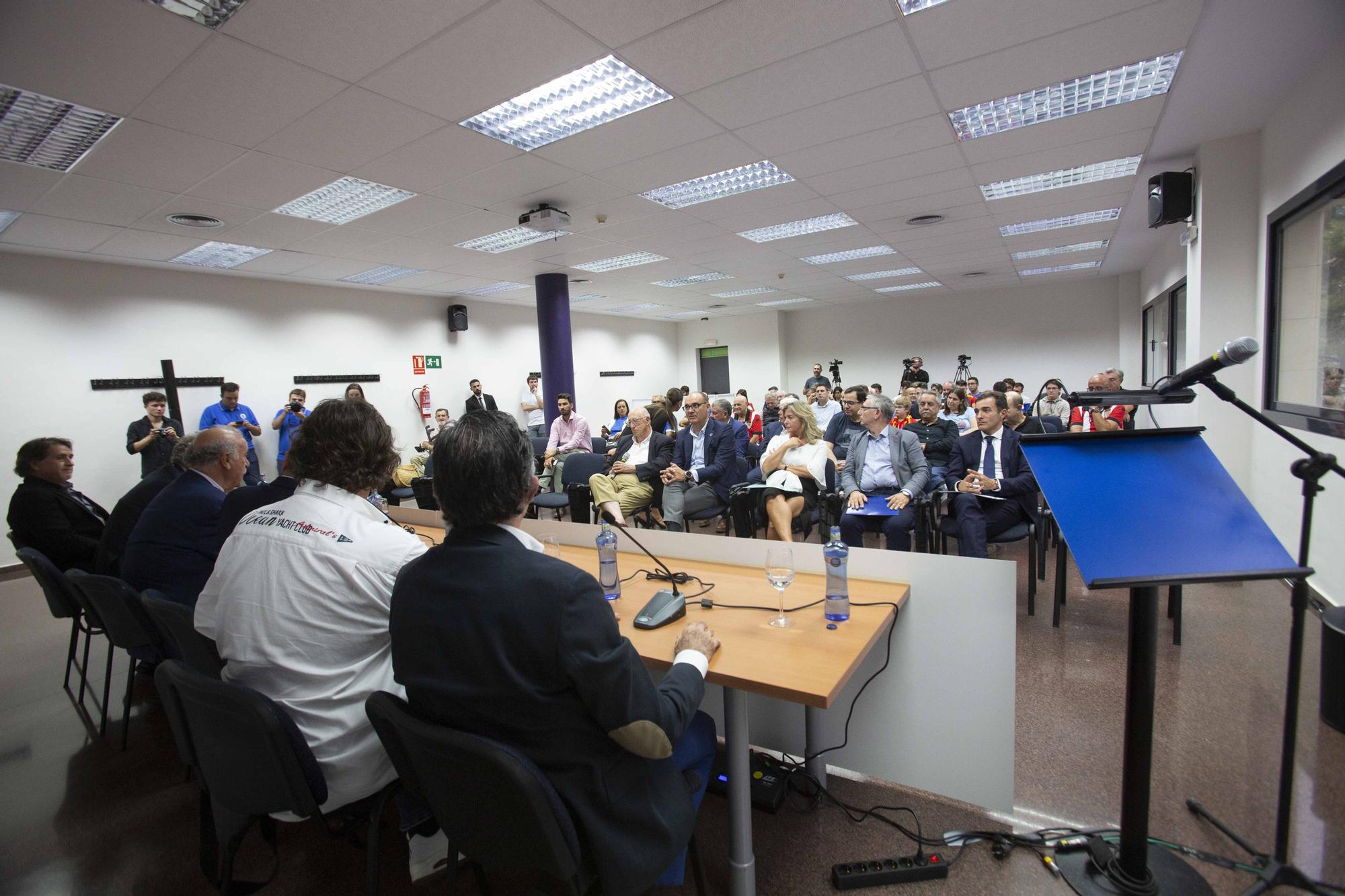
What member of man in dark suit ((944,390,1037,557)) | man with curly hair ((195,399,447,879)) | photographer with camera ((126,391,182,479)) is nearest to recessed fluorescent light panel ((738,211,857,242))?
man in dark suit ((944,390,1037,557))

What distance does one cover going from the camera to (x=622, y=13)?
2533 mm

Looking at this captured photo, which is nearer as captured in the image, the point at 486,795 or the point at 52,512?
the point at 486,795

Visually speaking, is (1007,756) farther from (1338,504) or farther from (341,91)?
(341,91)

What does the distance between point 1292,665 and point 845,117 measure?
3.30 meters

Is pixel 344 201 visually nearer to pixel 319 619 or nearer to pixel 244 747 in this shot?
pixel 319 619

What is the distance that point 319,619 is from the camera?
4.72 feet

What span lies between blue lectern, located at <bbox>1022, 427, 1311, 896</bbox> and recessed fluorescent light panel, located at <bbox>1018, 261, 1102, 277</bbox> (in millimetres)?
9435

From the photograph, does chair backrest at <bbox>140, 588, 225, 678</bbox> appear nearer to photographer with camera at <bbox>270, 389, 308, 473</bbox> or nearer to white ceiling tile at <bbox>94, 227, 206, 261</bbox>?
white ceiling tile at <bbox>94, 227, 206, 261</bbox>

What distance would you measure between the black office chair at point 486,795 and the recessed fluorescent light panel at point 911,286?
10553 mm

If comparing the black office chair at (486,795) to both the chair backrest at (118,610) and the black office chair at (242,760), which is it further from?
the chair backrest at (118,610)

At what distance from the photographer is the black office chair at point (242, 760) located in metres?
1.29

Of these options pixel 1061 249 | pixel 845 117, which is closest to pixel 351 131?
pixel 845 117

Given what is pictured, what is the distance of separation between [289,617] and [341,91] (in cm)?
280

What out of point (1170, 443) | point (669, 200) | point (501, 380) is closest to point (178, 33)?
point (669, 200)
